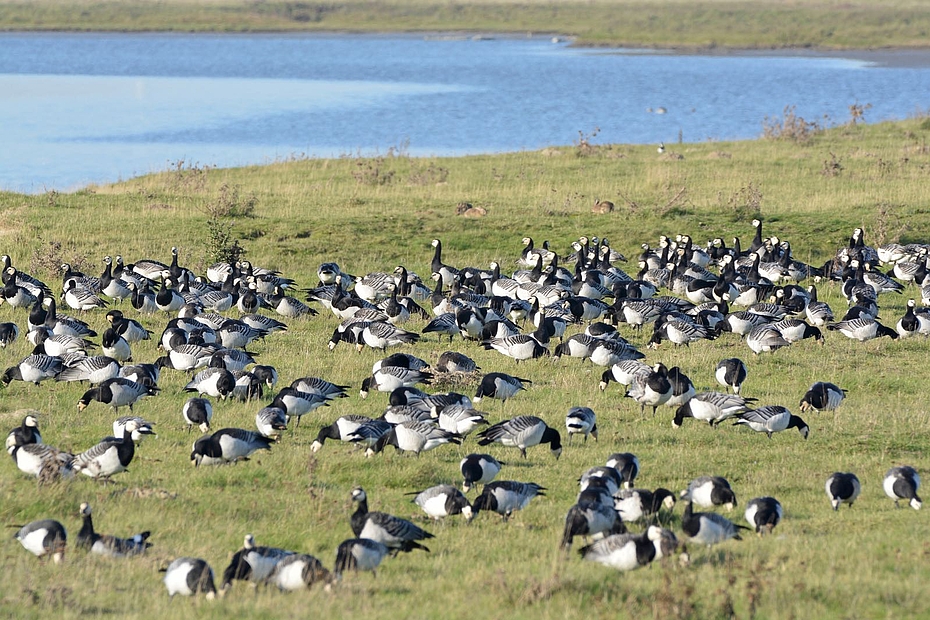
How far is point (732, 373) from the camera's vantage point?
1719 cm

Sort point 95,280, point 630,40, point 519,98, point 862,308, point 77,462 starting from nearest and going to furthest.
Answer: point 77,462, point 862,308, point 95,280, point 519,98, point 630,40

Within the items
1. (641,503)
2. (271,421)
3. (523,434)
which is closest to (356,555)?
(641,503)

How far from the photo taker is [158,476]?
43.7 feet

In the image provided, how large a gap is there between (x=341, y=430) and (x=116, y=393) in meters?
3.37

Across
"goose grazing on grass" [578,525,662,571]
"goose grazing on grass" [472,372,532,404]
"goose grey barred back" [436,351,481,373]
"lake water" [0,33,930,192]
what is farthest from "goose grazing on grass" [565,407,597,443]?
"lake water" [0,33,930,192]

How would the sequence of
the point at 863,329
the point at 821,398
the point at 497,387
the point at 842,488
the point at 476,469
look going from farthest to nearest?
the point at 863,329 < the point at 497,387 < the point at 821,398 < the point at 476,469 < the point at 842,488

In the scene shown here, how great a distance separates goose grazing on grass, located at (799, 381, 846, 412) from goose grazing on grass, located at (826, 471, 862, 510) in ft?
13.1

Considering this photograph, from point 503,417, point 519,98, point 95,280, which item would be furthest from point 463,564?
point 519,98

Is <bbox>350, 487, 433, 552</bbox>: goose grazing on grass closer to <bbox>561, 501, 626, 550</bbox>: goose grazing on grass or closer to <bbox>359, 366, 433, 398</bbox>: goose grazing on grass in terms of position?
<bbox>561, 501, 626, 550</bbox>: goose grazing on grass

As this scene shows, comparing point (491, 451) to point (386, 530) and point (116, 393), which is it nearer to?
point (386, 530)

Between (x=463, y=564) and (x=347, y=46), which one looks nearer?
(x=463, y=564)

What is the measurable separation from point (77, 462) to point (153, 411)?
3.71 m

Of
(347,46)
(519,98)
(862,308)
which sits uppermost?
(347,46)

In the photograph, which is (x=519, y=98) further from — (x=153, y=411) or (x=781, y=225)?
(x=153, y=411)
